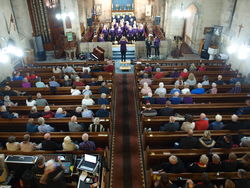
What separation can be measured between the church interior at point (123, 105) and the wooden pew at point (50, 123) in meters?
0.03

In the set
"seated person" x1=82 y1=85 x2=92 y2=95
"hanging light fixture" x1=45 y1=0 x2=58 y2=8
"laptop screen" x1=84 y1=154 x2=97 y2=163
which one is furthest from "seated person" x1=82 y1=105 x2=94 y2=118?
"hanging light fixture" x1=45 y1=0 x2=58 y2=8

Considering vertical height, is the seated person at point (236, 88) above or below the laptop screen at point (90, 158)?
above

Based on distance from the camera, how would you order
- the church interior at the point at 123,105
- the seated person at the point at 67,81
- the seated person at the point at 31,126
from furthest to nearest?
the seated person at the point at 67,81 → the seated person at the point at 31,126 → the church interior at the point at 123,105

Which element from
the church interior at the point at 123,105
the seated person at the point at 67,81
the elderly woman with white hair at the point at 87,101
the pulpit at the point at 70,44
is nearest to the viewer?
the church interior at the point at 123,105

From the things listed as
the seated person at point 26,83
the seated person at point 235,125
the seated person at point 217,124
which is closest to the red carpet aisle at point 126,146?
the seated person at point 217,124

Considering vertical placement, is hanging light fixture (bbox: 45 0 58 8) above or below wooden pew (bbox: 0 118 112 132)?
above

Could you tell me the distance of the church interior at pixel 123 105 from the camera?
4.97 meters

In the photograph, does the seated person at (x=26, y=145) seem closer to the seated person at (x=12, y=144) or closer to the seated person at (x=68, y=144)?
the seated person at (x=12, y=144)

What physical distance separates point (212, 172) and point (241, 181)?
651mm

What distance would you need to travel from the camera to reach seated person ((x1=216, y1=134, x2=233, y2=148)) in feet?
17.6

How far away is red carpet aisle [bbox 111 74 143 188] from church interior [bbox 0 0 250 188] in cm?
3

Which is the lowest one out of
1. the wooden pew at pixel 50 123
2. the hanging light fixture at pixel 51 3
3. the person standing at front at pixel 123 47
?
the wooden pew at pixel 50 123

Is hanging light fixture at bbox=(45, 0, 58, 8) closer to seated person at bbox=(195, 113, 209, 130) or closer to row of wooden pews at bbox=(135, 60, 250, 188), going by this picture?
row of wooden pews at bbox=(135, 60, 250, 188)

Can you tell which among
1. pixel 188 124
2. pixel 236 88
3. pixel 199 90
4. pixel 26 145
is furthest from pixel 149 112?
pixel 236 88
